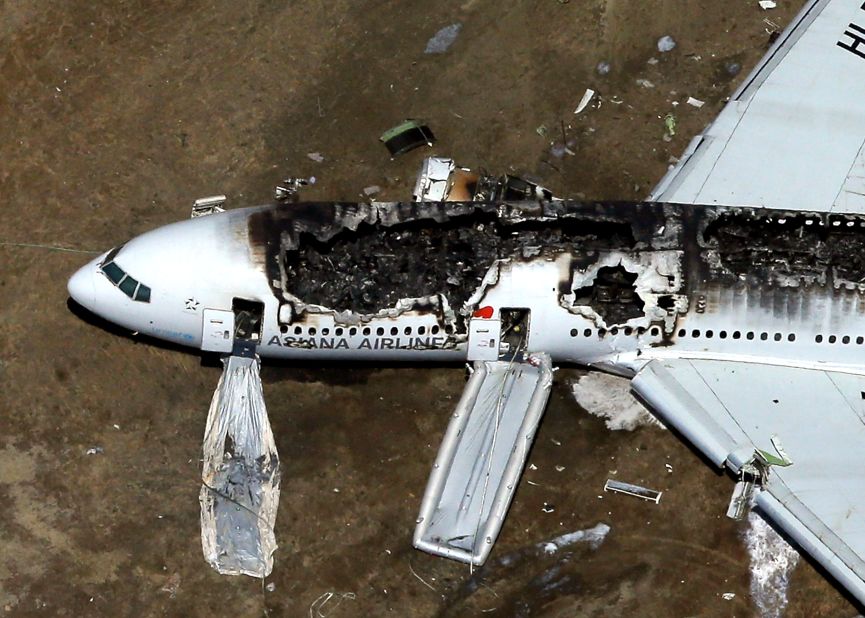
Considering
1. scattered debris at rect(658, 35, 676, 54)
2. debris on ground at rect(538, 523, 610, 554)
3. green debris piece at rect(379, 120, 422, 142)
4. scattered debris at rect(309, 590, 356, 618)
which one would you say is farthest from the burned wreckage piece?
scattered debris at rect(658, 35, 676, 54)

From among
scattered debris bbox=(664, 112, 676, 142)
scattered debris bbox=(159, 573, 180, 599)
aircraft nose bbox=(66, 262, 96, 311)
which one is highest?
scattered debris bbox=(664, 112, 676, 142)

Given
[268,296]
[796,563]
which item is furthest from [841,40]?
[268,296]

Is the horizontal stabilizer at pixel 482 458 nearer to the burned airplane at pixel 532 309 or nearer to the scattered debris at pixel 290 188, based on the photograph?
the burned airplane at pixel 532 309

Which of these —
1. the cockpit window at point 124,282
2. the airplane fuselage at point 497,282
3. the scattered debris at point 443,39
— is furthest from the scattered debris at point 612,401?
the cockpit window at point 124,282

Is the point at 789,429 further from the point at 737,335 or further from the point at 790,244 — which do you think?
the point at 790,244

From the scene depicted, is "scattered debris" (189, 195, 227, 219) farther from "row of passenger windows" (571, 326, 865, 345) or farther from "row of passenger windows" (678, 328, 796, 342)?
"row of passenger windows" (678, 328, 796, 342)

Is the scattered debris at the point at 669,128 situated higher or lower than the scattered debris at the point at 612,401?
higher
